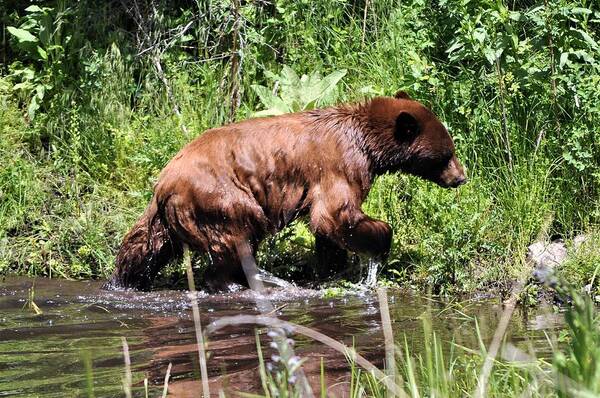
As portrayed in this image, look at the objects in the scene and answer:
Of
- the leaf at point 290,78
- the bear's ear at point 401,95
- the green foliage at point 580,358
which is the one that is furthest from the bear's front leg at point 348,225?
the green foliage at point 580,358

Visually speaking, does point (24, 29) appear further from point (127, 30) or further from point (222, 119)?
point (222, 119)

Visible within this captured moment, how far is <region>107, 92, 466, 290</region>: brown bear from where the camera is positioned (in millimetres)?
7828

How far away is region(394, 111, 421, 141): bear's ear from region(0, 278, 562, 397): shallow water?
1269 millimetres

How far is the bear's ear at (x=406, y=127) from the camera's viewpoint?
8.09 metres

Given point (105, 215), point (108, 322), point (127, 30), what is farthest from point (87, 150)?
point (108, 322)

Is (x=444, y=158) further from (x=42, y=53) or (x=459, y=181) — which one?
(x=42, y=53)

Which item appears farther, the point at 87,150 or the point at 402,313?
the point at 87,150

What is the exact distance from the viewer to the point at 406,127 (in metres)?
8.18

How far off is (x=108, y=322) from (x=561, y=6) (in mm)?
4232

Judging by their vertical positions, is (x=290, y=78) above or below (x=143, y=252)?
above

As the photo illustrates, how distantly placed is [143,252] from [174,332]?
1498 mm

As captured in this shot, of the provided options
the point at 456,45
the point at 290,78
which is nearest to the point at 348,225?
the point at 456,45

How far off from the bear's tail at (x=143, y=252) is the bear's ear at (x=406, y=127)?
200 centimetres

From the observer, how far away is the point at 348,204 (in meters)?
7.95
